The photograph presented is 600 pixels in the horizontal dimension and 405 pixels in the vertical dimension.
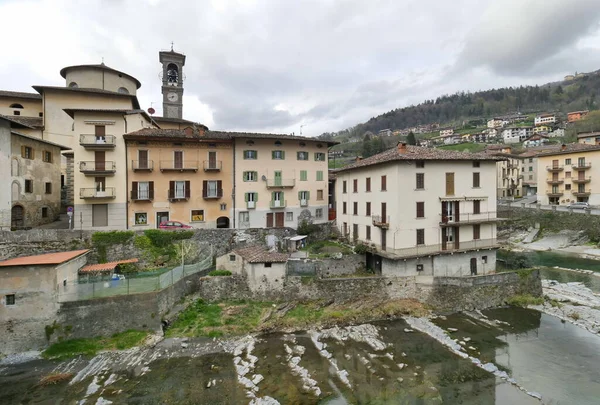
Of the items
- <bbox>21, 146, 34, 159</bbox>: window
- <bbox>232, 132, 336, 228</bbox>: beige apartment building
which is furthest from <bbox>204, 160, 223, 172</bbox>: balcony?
<bbox>21, 146, 34, 159</bbox>: window

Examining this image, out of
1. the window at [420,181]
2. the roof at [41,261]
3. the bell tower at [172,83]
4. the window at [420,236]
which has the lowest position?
the roof at [41,261]

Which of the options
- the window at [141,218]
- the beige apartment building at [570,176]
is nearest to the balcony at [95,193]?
the window at [141,218]

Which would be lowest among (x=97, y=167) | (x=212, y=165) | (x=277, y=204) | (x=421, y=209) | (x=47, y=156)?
(x=421, y=209)

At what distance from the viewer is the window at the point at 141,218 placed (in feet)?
107

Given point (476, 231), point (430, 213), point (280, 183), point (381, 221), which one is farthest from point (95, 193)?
point (476, 231)

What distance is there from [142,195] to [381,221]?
24.8 metres

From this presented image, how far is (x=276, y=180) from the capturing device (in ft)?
117

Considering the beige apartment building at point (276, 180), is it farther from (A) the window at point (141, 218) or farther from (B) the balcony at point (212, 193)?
(A) the window at point (141, 218)

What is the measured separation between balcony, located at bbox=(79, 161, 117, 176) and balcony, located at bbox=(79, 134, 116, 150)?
1.53 metres

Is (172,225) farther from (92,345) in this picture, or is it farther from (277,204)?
(92,345)

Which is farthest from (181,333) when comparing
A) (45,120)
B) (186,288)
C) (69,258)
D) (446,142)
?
(446,142)

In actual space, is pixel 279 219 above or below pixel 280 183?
below

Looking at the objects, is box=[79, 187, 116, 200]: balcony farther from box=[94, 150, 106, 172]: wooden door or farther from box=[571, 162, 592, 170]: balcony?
box=[571, 162, 592, 170]: balcony

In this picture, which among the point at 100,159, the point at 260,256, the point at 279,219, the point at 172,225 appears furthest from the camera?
the point at 279,219
